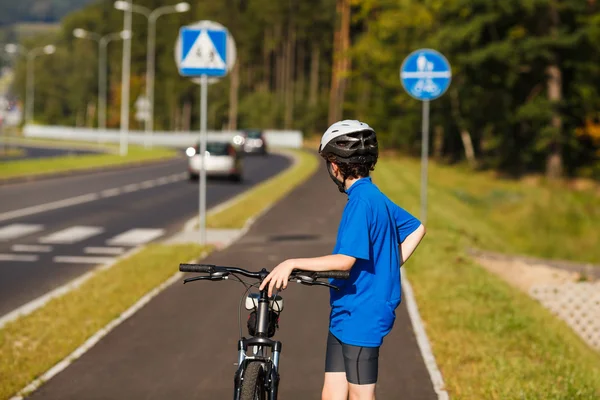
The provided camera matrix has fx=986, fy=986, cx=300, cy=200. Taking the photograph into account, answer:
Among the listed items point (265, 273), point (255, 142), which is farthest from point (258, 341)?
point (255, 142)

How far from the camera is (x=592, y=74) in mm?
41688

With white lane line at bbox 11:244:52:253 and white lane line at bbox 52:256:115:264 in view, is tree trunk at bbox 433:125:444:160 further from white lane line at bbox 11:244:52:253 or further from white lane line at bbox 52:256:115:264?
white lane line at bbox 52:256:115:264

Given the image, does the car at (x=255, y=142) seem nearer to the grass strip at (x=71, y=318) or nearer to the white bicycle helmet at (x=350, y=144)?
the grass strip at (x=71, y=318)

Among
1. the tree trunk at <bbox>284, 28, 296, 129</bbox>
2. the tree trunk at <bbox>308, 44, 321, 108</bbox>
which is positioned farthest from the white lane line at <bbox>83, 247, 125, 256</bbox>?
the tree trunk at <bbox>308, 44, 321, 108</bbox>

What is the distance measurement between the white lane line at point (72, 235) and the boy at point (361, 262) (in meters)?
12.7

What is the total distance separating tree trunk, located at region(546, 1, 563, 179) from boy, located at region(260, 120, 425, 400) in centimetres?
3780

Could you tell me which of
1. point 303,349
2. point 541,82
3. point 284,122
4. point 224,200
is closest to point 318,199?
point 224,200

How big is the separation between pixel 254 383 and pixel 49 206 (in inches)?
769

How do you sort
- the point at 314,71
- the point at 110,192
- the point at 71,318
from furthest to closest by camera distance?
the point at 314,71
the point at 110,192
the point at 71,318

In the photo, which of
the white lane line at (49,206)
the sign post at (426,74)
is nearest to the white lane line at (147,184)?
the white lane line at (49,206)

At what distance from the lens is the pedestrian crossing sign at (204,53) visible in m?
14.5

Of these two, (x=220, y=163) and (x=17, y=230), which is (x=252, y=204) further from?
(x=220, y=163)

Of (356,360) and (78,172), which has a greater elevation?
(356,360)

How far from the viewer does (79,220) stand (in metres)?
19.9
